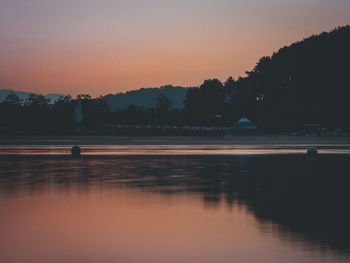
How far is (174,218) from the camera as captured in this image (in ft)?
43.9

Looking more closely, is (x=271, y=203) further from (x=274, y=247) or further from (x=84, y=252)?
(x=84, y=252)

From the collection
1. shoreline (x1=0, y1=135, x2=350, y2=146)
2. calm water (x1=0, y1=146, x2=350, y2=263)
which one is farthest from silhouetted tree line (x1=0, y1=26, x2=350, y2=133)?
calm water (x1=0, y1=146, x2=350, y2=263)

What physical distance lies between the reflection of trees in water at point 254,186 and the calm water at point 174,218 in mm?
30

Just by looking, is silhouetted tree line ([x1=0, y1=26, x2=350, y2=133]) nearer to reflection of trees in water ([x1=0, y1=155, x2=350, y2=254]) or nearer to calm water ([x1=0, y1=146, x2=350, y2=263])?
reflection of trees in water ([x1=0, y1=155, x2=350, y2=254])

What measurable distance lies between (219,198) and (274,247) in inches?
274

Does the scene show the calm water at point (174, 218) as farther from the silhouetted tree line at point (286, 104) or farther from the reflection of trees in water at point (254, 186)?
the silhouetted tree line at point (286, 104)

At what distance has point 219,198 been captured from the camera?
667 inches

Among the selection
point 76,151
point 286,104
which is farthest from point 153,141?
point 286,104

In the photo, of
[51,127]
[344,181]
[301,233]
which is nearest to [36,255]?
[301,233]

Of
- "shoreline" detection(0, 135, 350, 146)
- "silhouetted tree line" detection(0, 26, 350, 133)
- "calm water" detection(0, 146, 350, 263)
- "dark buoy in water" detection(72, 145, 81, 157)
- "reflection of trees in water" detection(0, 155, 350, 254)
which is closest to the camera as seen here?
"calm water" detection(0, 146, 350, 263)

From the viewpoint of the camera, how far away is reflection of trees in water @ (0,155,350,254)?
40.9 ft

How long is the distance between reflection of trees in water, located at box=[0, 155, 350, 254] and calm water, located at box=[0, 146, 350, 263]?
0.10ft

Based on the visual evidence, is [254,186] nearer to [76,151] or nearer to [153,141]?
[76,151]

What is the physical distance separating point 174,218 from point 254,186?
739 centimetres
